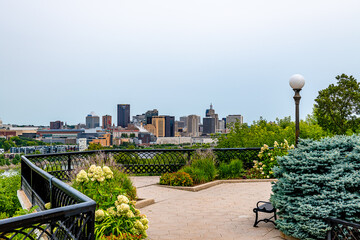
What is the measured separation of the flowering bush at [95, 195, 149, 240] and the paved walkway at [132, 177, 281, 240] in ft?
1.92

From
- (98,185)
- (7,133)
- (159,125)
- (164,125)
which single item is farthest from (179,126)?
(98,185)

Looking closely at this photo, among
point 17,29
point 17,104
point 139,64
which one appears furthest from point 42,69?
point 17,29

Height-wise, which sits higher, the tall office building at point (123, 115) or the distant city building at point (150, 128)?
the tall office building at point (123, 115)

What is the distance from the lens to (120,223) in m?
4.50

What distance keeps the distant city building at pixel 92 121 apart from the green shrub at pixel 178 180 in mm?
51472

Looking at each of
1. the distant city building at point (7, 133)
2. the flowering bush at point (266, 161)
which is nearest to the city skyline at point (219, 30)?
the flowering bush at point (266, 161)

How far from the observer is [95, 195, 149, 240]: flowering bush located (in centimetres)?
438

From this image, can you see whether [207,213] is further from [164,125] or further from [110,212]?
[164,125]

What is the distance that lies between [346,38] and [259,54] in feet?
19.0

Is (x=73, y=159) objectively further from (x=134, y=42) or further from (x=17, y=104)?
(x=17, y=104)

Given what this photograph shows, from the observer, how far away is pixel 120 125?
65.3 metres

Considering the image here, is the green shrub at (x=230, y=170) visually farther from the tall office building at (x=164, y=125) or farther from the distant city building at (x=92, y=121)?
the distant city building at (x=92, y=121)

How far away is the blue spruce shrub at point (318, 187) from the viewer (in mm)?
4391

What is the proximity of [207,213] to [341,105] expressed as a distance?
29106mm
